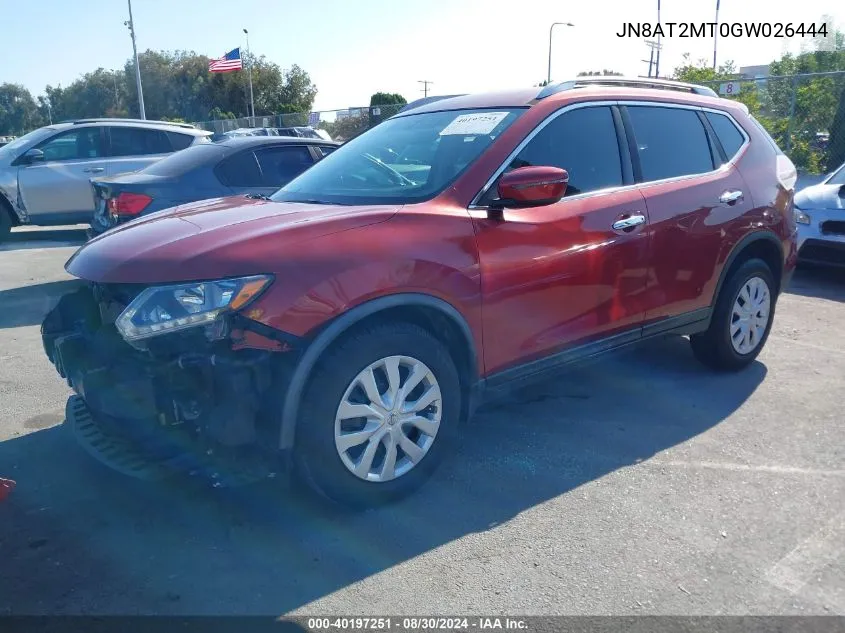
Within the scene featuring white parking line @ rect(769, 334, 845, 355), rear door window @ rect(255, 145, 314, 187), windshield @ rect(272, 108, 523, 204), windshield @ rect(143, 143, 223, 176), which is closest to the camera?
windshield @ rect(272, 108, 523, 204)

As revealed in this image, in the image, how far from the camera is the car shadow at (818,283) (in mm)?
7844

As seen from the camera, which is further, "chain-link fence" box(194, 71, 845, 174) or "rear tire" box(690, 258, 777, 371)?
"chain-link fence" box(194, 71, 845, 174)

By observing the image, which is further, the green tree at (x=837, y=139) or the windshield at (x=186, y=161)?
the green tree at (x=837, y=139)

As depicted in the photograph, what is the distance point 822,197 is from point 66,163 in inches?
392

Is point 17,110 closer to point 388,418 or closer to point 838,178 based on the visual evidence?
point 838,178

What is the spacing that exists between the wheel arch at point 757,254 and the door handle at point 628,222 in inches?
38.1

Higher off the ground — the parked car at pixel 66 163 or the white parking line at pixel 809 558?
the parked car at pixel 66 163

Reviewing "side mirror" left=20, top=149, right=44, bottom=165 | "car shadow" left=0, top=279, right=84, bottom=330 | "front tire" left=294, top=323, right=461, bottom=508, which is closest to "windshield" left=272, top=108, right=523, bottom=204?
"front tire" left=294, top=323, right=461, bottom=508

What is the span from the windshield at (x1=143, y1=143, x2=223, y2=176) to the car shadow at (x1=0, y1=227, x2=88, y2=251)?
15.3 ft

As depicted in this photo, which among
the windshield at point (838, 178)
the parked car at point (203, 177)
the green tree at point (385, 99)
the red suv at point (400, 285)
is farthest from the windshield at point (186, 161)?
the green tree at point (385, 99)

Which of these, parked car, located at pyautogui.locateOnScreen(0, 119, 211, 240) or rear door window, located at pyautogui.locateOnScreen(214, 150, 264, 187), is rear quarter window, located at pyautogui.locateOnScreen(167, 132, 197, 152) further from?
rear door window, located at pyautogui.locateOnScreen(214, 150, 264, 187)

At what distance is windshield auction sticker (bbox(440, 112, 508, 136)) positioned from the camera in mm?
3873

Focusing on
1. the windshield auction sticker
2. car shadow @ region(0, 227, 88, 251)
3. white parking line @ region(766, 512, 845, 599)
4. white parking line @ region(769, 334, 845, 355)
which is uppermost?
the windshield auction sticker

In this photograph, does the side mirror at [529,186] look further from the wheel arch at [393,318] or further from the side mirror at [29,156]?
the side mirror at [29,156]
